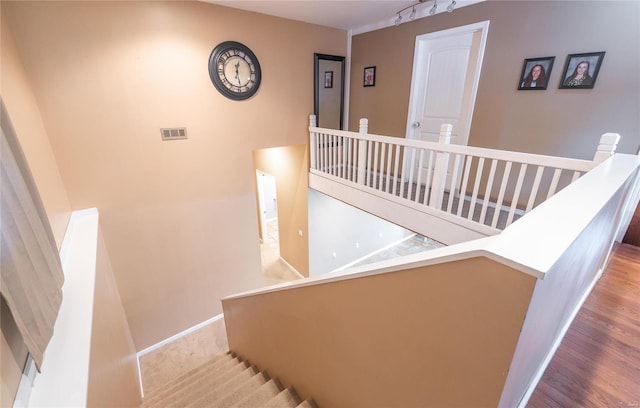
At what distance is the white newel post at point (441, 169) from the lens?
2293 mm

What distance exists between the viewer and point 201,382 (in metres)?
2.27

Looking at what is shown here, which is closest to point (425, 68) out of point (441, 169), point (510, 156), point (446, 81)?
point (446, 81)

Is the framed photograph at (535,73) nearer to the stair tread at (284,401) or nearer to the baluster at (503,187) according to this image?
the baluster at (503,187)

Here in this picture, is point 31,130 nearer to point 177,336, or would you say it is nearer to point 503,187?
point 177,336

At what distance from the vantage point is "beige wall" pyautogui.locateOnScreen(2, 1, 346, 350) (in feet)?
7.60

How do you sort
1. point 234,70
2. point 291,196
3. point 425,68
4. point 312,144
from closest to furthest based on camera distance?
point 234,70 → point 425,68 → point 312,144 → point 291,196

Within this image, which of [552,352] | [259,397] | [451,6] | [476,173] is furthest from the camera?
[451,6]

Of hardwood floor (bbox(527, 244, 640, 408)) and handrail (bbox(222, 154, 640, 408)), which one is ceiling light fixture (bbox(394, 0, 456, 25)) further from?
hardwood floor (bbox(527, 244, 640, 408))

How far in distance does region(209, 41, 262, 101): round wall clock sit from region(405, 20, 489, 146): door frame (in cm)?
197

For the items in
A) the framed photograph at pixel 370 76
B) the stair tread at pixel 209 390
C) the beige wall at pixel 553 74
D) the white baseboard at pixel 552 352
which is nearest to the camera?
the white baseboard at pixel 552 352

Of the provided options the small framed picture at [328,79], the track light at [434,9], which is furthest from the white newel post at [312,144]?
the track light at [434,9]

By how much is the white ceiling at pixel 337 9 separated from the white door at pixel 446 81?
30 cm

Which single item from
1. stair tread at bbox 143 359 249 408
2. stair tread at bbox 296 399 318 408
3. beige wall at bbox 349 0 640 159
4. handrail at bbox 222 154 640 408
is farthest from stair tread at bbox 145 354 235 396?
beige wall at bbox 349 0 640 159

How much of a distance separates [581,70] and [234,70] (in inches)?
131
